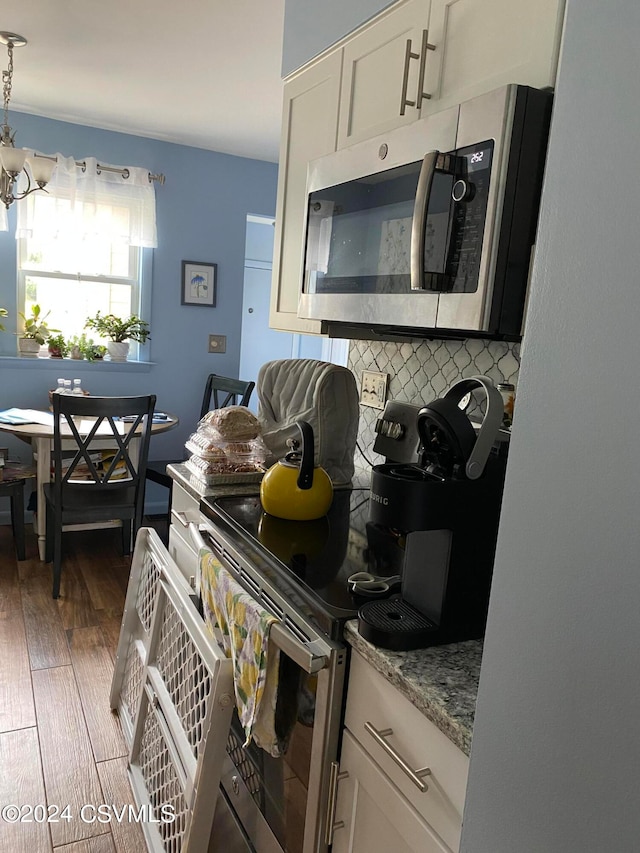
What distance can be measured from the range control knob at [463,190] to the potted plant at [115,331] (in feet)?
10.6

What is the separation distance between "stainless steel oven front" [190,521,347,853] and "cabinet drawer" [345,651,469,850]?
43mm

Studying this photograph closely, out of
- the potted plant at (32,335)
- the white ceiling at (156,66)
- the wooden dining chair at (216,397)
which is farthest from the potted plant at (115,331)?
the white ceiling at (156,66)

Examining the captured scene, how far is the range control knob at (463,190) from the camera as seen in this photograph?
1.15 m

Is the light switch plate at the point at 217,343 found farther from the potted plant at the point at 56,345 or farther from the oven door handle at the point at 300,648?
the oven door handle at the point at 300,648

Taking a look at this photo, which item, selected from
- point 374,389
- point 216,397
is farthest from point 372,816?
point 216,397

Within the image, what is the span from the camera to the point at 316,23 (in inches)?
72.3

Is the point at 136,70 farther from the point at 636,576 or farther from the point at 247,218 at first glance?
the point at 636,576

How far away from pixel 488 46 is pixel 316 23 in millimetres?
842

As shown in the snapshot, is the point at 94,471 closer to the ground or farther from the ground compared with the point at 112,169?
closer to the ground

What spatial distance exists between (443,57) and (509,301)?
0.58 meters

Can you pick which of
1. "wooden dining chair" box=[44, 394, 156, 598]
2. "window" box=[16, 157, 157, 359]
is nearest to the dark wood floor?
"wooden dining chair" box=[44, 394, 156, 598]

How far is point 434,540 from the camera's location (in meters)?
1.08

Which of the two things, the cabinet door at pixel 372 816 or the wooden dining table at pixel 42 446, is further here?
the wooden dining table at pixel 42 446

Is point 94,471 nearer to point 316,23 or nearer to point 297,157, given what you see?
point 297,157
